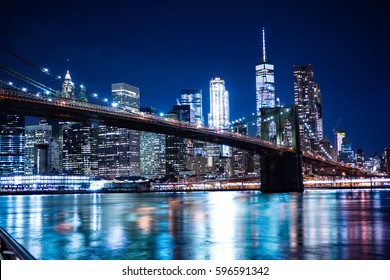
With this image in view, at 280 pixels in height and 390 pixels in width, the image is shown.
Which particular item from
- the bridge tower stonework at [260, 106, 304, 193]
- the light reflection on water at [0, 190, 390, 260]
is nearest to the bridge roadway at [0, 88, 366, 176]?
the bridge tower stonework at [260, 106, 304, 193]

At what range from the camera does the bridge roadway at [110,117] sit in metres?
37.5

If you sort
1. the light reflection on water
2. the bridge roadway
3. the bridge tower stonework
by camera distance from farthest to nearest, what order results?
the bridge tower stonework, the bridge roadway, the light reflection on water

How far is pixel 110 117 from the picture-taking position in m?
45.5

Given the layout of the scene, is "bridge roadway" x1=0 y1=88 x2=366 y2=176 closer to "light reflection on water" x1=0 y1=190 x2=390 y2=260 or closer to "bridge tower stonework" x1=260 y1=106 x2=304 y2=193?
"bridge tower stonework" x1=260 y1=106 x2=304 y2=193

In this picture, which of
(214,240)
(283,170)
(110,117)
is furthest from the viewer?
(283,170)

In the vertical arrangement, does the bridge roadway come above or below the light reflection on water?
above

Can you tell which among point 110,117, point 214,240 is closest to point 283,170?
point 110,117

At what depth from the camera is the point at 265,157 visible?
2515 inches

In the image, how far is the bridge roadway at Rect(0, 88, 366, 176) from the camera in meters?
37.5

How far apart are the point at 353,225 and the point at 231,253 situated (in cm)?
926

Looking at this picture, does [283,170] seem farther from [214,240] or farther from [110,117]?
[214,240]

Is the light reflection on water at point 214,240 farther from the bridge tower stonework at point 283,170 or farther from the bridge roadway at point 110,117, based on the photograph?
the bridge tower stonework at point 283,170

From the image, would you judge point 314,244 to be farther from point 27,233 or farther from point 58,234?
point 27,233
